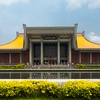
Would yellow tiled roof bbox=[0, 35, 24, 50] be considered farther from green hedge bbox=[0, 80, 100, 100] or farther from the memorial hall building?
green hedge bbox=[0, 80, 100, 100]

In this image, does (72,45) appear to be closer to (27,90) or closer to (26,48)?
(26,48)

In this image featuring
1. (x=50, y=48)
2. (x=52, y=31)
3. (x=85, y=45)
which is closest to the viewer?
(x=52, y=31)

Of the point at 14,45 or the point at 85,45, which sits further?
the point at 14,45

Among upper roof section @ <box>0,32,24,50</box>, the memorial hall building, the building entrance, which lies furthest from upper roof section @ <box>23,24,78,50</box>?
the building entrance

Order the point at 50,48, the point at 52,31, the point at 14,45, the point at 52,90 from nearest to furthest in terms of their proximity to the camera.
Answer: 1. the point at 52,90
2. the point at 52,31
3. the point at 14,45
4. the point at 50,48

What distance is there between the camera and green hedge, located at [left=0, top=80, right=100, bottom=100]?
183 inches

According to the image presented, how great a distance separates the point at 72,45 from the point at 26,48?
10411 mm

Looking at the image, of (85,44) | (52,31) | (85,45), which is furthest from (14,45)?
(85,44)

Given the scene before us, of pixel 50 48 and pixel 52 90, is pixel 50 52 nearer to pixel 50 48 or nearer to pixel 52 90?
pixel 50 48

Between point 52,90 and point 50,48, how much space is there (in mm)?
25485

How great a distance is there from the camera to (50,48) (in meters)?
30.3

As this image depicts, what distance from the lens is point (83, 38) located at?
3219 cm

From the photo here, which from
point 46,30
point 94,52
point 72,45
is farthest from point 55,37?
point 94,52

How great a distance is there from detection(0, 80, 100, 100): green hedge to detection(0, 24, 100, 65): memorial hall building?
71.4 feet
